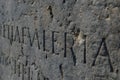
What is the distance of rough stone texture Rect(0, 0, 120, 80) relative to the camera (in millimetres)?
2184

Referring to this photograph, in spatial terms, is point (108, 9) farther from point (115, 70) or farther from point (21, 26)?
point (21, 26)

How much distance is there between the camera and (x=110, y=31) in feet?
7.11

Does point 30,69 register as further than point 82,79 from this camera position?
Yes

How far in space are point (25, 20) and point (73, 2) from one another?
2.96 ft

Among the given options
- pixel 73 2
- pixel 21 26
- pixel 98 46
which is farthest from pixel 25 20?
pixel 98 46

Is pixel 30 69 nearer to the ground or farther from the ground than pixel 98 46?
nearer to the ground

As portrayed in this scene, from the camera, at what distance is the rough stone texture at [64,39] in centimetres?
218

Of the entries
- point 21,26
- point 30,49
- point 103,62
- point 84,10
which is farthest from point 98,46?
point 21,26

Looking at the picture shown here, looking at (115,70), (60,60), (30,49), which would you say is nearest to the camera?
(115,70)

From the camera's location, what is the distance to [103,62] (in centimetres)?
222

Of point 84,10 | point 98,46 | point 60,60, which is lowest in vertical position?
point 60,60

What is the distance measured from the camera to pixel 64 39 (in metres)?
2.57

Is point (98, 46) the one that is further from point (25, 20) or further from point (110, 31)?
point (25, 20)

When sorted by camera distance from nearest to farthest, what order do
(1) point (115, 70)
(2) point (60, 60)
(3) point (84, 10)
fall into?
1. (1) point (115, 70)
2. (3) point (84, 10)
3. (2) point (60, 60)
